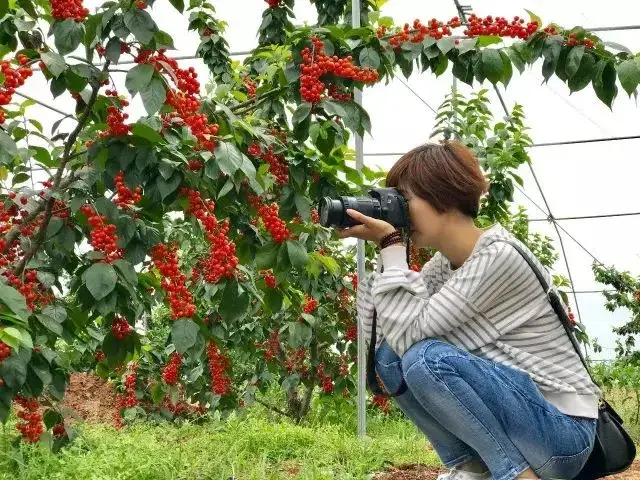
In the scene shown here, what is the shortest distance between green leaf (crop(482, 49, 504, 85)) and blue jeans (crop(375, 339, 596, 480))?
3.37 feet

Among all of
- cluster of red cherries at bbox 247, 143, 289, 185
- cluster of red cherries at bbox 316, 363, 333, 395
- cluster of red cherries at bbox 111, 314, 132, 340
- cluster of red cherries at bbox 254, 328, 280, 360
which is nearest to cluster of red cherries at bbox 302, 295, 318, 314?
cluster of red cherries at bbox 254, 328, 280, 360

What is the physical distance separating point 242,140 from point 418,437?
3055mm

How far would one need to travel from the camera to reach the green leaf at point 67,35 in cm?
224

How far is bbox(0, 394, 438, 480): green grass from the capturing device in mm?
3674

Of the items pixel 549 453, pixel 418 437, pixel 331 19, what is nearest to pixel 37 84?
pixel 331 19

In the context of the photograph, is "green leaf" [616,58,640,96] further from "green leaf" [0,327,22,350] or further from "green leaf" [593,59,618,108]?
"green leaf" [0,327,22,350]

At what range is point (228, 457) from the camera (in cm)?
392

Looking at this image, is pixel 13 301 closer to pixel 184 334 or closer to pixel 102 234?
pixel 102 234

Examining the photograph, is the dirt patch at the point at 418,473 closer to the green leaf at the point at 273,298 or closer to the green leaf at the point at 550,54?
the green leaf at the point at 273,298

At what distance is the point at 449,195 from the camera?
2.21 meters

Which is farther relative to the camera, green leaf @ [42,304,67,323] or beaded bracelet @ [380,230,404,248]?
green leaf @ [42,304,67,323]

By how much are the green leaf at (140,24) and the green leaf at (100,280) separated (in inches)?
21.5

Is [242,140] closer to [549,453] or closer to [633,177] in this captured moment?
[549,453]

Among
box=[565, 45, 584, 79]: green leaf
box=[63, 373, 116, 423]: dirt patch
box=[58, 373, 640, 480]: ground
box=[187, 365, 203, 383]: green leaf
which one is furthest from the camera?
box=[63, 373, 116, 423]: dirt patch
